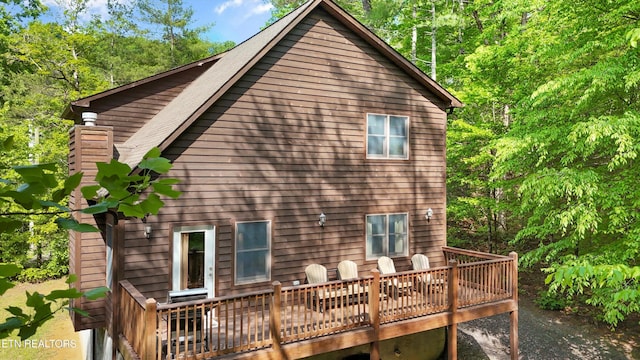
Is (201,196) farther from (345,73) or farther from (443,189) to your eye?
(443,189)

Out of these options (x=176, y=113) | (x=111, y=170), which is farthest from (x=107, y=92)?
(x=111, y=170)

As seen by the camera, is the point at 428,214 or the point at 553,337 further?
the point at 553,337

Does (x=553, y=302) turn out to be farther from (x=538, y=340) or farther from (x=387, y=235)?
(x=387, y=235)

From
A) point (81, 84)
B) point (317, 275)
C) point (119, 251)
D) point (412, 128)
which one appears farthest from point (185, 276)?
point (81, 84)

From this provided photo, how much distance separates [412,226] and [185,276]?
6.05 metres

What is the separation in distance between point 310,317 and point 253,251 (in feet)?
7.66

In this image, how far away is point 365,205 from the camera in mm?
10336

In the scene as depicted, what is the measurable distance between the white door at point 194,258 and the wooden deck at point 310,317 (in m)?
0.73

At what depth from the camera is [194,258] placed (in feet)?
28.1

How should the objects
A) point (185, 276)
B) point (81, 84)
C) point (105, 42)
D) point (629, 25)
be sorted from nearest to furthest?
point (185, 276)
point (629, 25)
point (81, 84)
point (105, 42)

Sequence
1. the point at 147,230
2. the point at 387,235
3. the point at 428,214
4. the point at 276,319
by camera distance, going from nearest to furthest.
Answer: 1. the point at 276,319
2. the point at 147,230
3. the point at 387,235
4. the point at 428,214

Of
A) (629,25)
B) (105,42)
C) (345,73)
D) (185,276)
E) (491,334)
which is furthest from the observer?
(105,42)

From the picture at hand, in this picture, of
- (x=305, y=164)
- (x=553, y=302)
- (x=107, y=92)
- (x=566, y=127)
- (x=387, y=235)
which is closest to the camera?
(x=305, y=164)

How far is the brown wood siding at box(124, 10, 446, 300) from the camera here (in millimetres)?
8242
